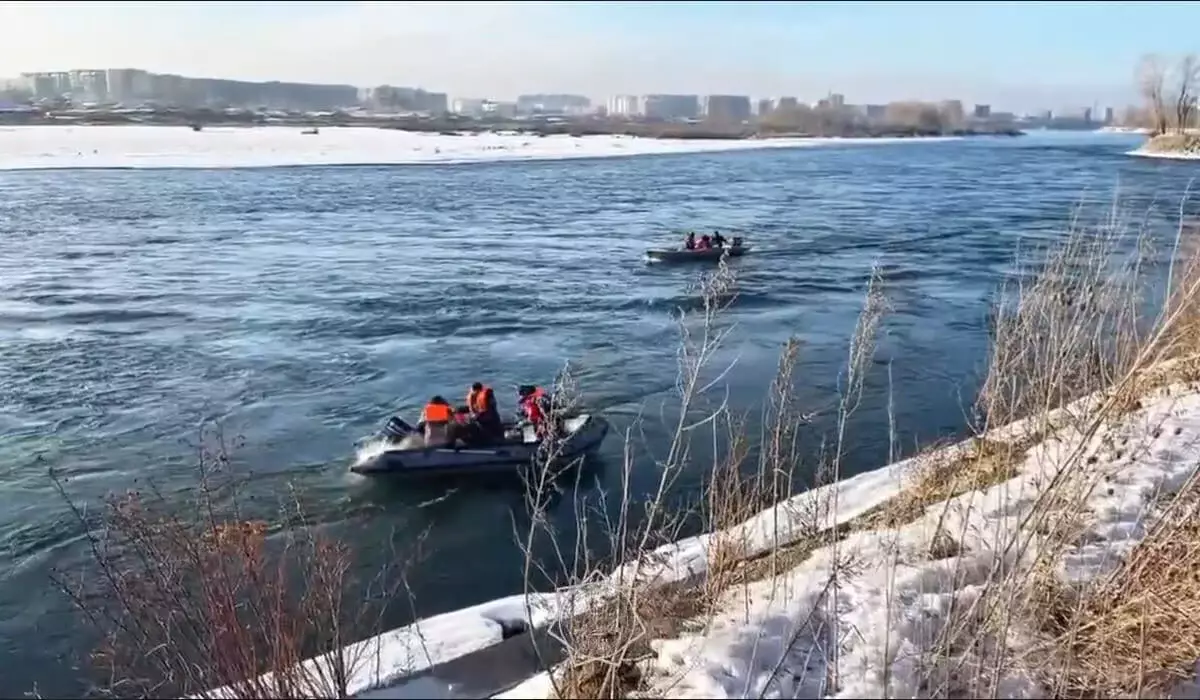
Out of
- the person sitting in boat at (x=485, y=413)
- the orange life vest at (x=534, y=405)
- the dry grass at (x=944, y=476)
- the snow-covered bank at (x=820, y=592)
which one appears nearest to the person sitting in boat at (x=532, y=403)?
the orange life vest at (x=534, y=405)

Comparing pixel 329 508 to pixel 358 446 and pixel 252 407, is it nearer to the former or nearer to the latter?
pixel 358 446

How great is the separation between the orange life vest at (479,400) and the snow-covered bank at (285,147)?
146ft

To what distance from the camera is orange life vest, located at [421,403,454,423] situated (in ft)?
44.0

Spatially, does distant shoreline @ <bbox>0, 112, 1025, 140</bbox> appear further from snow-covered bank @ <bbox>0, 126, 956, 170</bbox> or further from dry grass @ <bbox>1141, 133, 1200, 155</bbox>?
dry grass @ <bbox>1141, 133, 1200, 155</bbox>

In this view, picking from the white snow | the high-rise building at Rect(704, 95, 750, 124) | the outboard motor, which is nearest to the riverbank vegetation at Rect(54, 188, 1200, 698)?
the outboard motor

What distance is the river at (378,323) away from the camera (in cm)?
1208

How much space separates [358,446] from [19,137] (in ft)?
208

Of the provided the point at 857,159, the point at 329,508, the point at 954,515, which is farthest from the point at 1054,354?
the point at 857,159

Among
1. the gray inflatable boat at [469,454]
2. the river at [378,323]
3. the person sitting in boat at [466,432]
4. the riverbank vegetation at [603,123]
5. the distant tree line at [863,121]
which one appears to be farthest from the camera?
the distant tree line at [863,121]

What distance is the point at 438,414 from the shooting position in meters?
13.5

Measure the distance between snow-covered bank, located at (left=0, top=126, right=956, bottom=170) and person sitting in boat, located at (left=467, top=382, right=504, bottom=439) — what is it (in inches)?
1751

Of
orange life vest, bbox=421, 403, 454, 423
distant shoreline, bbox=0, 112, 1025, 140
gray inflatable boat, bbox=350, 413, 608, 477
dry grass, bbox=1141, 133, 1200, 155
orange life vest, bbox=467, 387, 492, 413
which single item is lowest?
gray inflatable boat, bbox=350, 413, 608, 477

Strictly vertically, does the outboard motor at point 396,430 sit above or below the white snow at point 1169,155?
below

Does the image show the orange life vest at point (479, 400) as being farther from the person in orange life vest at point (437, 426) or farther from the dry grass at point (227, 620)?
A: the dry grass at point (227, 620)
